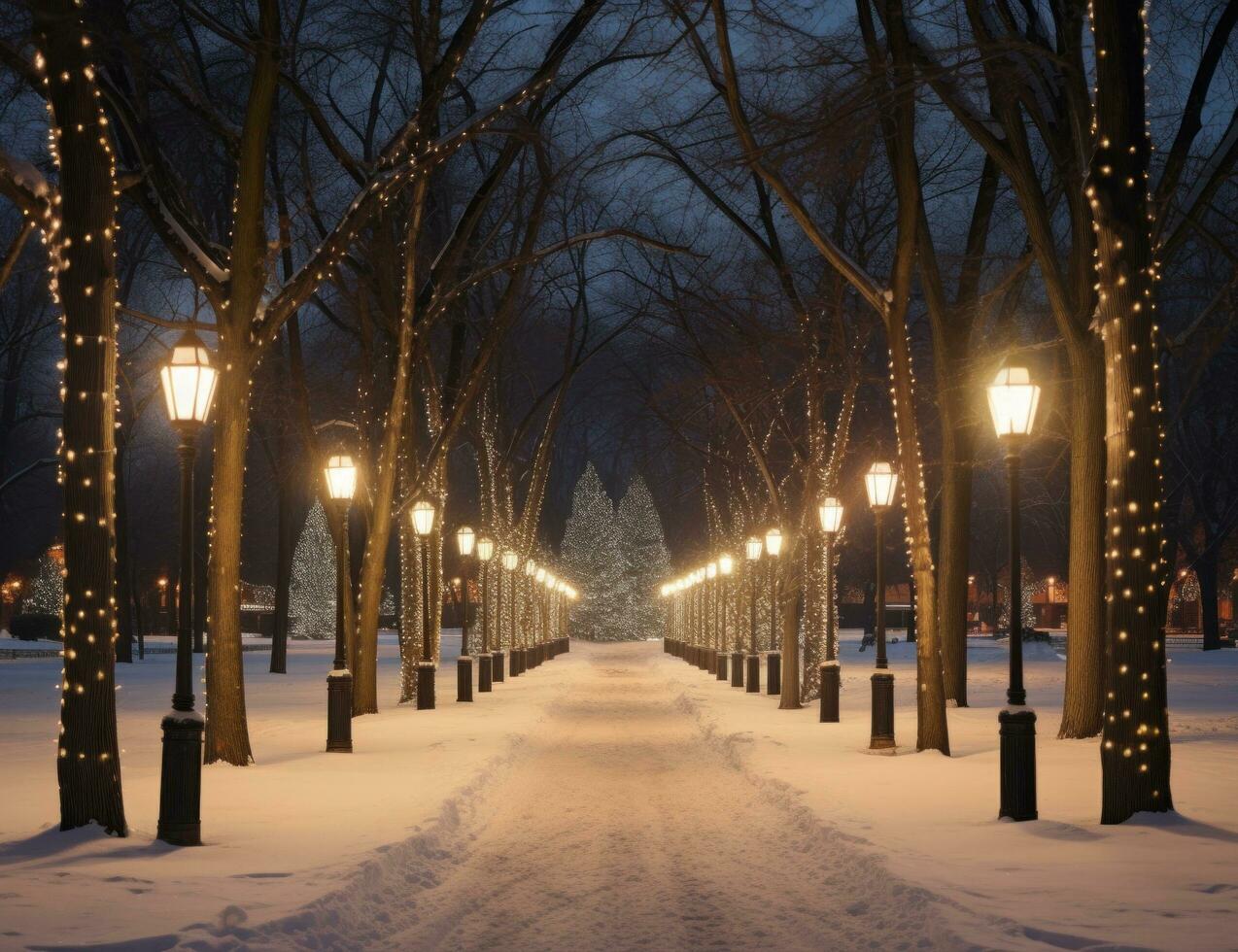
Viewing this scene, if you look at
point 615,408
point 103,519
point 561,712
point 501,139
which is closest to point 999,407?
point 103,519

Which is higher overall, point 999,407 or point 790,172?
point 790,172

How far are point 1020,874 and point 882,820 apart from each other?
8.11ft

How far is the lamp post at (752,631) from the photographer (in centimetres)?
3297

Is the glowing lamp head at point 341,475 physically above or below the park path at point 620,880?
above

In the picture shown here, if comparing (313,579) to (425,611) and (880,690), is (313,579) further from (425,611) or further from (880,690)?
(880,690)

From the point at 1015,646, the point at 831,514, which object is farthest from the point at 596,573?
the point at 1015,646

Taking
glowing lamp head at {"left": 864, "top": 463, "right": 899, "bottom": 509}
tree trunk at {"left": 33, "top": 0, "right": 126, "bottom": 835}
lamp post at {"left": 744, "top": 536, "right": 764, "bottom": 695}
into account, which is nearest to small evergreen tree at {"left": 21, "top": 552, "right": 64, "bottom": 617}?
lamp post at {"left": 744, "top": 536, "right": 764, "bottom": 695}

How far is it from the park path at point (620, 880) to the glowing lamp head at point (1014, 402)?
3.80 m

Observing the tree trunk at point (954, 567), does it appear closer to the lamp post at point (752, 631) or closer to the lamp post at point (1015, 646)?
the lamp post at point (752, 631)

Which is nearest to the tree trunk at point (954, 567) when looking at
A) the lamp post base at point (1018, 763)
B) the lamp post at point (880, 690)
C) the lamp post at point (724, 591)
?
the lamp post at point (880, 690)

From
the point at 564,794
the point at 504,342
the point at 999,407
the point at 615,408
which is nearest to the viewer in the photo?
the point at 999,407

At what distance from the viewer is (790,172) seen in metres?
18.4

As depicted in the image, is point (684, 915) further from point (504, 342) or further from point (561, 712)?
point (504, 342)

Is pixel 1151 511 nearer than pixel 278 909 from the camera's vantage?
No
